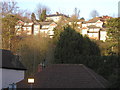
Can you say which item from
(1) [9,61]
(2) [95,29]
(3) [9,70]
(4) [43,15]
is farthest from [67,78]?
(4) [43,15]

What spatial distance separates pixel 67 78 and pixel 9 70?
7707 mm

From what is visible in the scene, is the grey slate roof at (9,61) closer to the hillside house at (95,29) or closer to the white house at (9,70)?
the white house at (9,70)

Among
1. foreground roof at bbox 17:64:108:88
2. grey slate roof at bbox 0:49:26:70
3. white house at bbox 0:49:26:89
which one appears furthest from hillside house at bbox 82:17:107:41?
foreground roof at bbox 17:64:108:88

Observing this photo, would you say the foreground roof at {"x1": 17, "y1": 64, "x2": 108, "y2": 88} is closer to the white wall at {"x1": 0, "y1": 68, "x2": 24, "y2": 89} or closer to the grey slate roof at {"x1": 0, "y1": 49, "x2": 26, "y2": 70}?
the white wall at {"x1": 0, "y1": 68, "x2": 24, "y2": 89}

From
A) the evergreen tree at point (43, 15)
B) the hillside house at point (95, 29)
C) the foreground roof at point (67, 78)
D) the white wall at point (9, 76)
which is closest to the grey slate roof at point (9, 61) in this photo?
the white wall at point (9, 76)

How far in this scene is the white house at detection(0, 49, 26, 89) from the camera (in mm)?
26641

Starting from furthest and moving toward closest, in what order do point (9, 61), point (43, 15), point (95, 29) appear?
1. point (43, 15)
2. point (95, 29)
3. point (9, 61)

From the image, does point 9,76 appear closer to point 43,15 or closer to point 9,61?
point 9,61

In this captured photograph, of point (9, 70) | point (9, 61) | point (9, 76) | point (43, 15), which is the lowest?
point (9, 76)

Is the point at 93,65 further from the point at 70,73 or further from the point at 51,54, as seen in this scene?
the point at 51,54

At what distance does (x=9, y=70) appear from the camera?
1073 inches

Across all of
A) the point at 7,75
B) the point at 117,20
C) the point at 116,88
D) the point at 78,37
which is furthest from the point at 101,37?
the point at 116,88

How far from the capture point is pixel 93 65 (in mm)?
29750

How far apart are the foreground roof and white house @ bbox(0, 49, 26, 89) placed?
487cm
